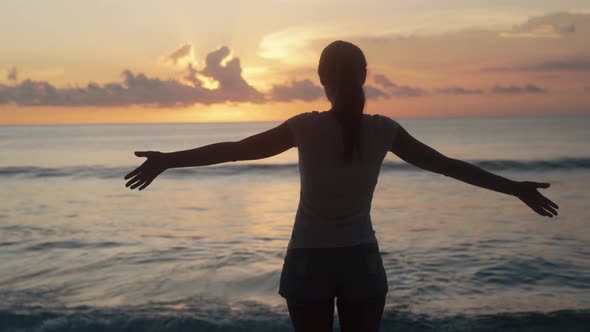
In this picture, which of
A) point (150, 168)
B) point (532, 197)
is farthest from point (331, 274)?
point (532, 197)

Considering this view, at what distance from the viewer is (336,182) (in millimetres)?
2436

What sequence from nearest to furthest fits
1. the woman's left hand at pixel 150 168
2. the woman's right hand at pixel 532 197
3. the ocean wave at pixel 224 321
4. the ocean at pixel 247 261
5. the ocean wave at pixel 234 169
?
1. the woman's left hand at pixel 150 168
2. the woman's right hand at pixel 532 197
3. the ocean wave at pixel 224 321
4. the ocean at pixel 247 261
5. the ocean wave at pixel 234 169

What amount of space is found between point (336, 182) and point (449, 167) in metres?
0.57

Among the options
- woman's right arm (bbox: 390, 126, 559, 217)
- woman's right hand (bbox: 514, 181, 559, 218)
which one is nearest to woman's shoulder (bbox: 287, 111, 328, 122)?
woman's right arm (bbox: 390, 126, 559, 217)

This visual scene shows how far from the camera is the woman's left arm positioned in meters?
2.48

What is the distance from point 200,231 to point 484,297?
25.8 feet

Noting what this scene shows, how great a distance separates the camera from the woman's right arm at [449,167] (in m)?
2.57

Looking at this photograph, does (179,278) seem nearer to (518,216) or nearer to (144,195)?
(518,216)

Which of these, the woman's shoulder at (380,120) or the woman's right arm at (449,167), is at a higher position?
the woman's shoulder at (380,120)

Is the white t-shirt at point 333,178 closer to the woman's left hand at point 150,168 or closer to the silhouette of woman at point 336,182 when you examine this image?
the silhouette of woman at point 336,182

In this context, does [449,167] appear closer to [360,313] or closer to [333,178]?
[333,178]

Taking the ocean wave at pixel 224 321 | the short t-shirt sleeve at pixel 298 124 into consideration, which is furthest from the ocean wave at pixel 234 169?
the short t-shirt sleeve at pixel 298 124

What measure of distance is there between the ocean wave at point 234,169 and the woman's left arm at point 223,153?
2813 cm

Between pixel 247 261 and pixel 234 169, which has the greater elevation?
pixel 234 169
